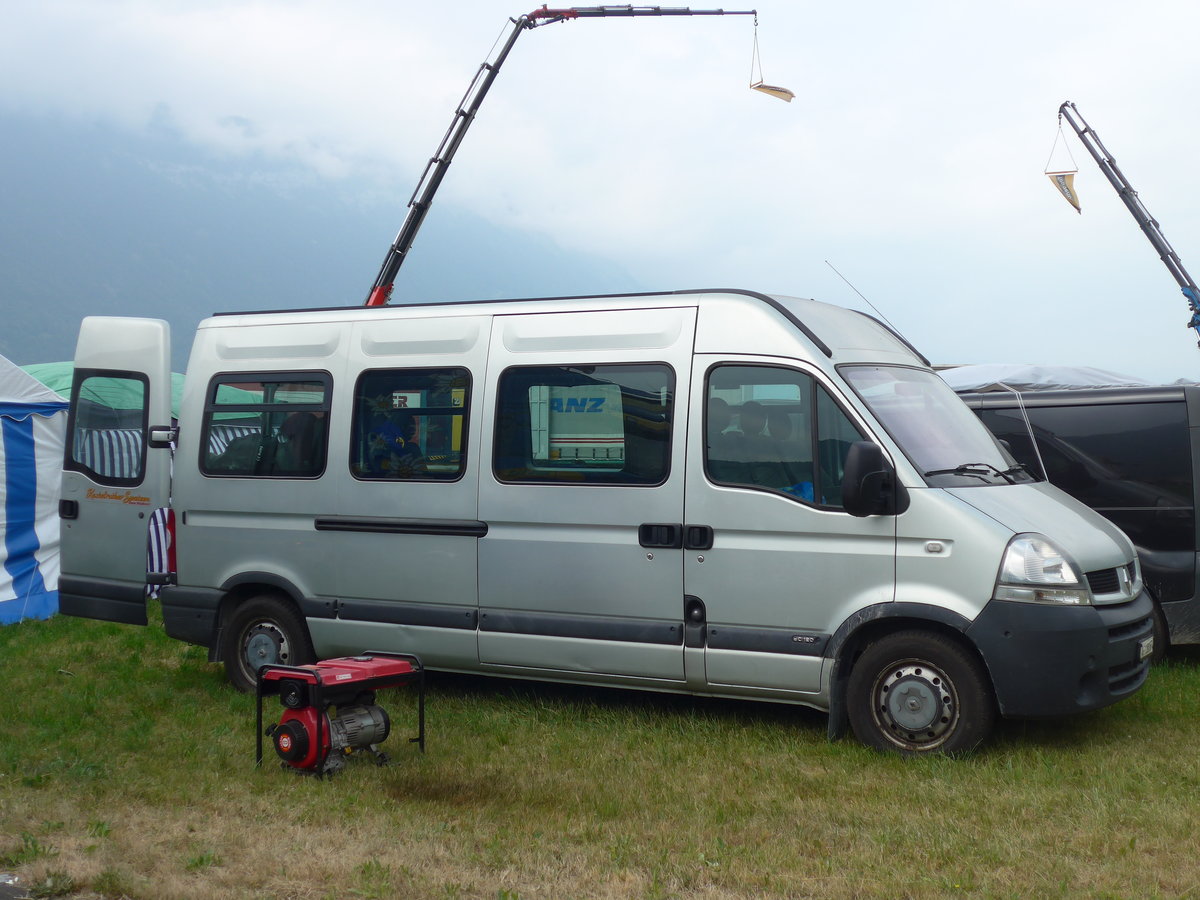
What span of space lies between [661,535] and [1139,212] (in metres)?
22.5

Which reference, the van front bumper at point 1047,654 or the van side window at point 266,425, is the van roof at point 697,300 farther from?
the van front bumper at point 1047,654

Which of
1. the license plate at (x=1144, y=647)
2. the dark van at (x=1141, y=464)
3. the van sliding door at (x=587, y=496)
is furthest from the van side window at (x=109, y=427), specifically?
the license plate at (x=1144, y=647)

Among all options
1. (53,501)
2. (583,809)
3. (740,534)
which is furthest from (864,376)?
(53,501)

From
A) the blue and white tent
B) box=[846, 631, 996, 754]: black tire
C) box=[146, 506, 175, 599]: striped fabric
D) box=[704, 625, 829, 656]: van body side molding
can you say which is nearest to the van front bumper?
box=[846, 631, 996, 754]: black tire

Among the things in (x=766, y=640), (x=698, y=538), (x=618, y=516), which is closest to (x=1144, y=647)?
(x=766, y=640)

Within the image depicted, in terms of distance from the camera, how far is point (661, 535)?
6773 mm

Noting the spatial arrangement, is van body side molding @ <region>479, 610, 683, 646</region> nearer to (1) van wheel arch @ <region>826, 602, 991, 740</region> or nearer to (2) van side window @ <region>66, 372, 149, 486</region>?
(1) van wheel arch @ <region>826, 602, 991, 740</region>

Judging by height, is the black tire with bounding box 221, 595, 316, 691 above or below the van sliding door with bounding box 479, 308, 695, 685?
below

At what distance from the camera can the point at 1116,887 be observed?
4473mm

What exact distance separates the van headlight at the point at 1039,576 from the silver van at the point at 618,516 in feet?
0.04

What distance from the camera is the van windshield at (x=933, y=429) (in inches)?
252

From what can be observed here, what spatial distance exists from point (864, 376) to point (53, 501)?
975 cm

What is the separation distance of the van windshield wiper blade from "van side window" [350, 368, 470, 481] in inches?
114

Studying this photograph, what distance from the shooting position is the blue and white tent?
40.5ft
